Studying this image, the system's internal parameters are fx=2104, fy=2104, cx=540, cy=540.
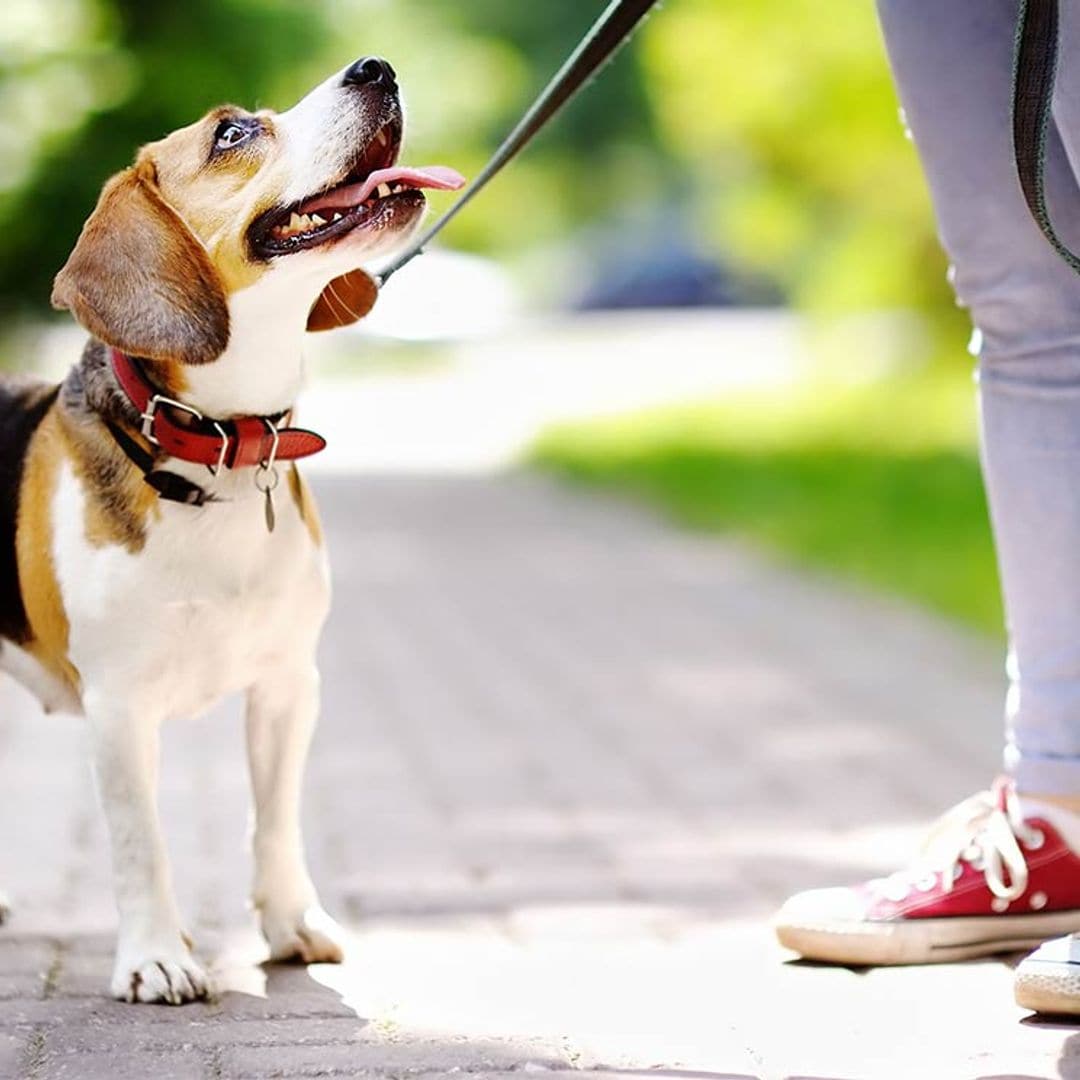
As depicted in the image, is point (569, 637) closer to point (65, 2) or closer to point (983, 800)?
point (983, 800)

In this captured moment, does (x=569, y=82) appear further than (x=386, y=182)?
Yes

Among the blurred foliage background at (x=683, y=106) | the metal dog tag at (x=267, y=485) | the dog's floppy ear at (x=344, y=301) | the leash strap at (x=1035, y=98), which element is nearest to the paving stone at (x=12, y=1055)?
the metal dog tag at (x=267, y=485)

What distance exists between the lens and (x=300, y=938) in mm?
3662

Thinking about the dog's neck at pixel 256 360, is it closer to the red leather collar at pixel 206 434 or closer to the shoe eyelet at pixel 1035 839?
the red leather collar at pixel 206 434

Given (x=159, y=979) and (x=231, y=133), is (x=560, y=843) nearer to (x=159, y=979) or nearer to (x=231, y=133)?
(x=159, y=979)

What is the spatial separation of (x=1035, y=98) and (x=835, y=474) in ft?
33.3

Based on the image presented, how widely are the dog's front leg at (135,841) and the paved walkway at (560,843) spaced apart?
0.36 ft

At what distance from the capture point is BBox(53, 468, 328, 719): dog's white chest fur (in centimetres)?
339

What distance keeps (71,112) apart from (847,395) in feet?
23.6

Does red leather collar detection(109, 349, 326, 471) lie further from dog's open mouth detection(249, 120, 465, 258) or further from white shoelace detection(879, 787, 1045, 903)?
white shoelace detection(879, 787, 1045, 903)

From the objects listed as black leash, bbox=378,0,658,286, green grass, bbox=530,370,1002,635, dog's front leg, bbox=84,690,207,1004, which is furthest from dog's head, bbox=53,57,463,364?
green grass, bbox=530,370,1002,635

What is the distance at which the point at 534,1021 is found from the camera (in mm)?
3266

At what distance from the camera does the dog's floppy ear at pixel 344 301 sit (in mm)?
3633

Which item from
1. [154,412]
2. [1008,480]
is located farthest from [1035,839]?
[154,412]
